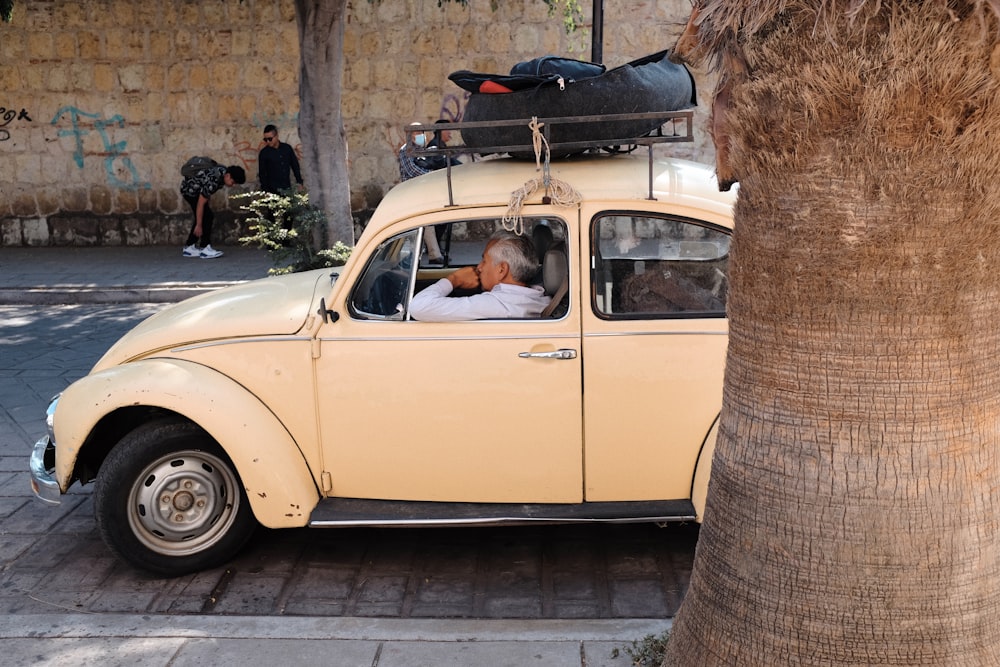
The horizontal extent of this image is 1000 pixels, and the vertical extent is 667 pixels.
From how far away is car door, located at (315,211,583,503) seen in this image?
4531mm

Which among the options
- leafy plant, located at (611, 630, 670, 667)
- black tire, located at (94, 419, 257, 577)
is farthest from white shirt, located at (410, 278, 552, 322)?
leafy plant, located at (611, 630, 670, 667)

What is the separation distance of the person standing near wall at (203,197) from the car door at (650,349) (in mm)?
11206

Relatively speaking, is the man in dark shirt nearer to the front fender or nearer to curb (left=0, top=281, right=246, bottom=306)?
curb (left=0, top=281, right=246, bottom=306)

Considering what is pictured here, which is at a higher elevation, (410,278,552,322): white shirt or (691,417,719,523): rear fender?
(410,278,552,322): white shirt

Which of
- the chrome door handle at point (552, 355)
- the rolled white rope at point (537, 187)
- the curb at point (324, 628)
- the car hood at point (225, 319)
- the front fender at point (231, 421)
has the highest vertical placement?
the rolled white rope at point (537, 187)

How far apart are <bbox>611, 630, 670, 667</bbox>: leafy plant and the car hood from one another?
2.06 meters

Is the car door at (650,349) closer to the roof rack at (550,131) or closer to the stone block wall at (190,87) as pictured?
the roof rack at (550,131)

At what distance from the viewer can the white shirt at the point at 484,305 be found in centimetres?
467

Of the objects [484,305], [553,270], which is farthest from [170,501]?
[553,270]

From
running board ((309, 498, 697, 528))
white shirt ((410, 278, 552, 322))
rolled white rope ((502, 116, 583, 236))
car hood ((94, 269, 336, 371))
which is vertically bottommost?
running board ((309, 498, 697, 528))

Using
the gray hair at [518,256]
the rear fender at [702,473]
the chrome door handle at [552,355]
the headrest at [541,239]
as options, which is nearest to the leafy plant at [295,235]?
the gray hair at [518,256]

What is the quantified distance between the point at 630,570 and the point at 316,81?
22.8ft

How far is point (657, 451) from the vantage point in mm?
4570

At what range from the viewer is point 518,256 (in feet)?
15.8
